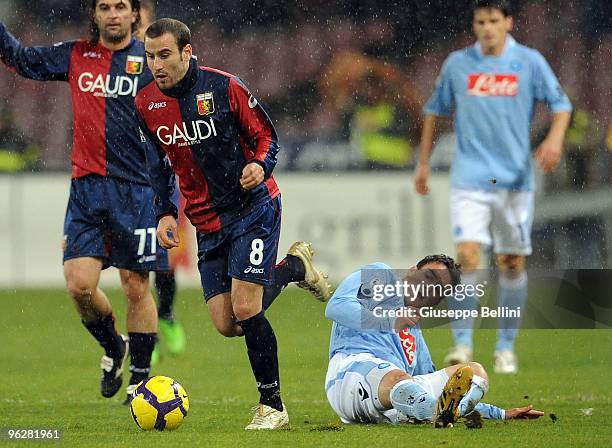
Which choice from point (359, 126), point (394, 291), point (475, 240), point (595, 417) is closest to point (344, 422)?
point (394, 291)

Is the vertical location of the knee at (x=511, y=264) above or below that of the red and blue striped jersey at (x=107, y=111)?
below

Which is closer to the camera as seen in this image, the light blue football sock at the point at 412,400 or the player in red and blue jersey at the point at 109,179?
the light blue football sock at the point at 412,400

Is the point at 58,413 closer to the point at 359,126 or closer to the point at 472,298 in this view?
the point at 472,298

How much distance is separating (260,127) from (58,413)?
1.91 metres

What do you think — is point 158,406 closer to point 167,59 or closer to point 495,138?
point 167,59

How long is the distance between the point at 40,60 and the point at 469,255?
10.8 feet

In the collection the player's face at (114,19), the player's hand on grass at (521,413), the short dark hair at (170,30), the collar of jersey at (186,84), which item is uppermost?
the player's face at (114,19)

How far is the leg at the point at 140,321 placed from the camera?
7.45 m

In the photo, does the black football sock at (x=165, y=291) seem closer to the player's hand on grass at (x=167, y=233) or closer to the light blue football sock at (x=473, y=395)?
the player's hand on grass at (x=167, y=233)

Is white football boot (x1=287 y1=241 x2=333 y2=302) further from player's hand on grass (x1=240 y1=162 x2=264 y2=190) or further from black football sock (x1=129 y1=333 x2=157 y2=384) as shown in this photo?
player's hand on grass (x1=240 y1=162 x2=264 y2=190)

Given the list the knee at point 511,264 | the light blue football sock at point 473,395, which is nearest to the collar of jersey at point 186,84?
the light blue football sock at point 473,395

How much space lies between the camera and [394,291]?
6.82 metres

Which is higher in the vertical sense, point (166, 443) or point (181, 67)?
point (181, 67)

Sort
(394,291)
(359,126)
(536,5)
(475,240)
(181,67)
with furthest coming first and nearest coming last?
(536,5) → (359,126) → (475,240) → (394,291) → (181,67)
